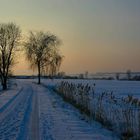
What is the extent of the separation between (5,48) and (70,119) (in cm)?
4318

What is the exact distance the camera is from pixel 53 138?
1237 cm

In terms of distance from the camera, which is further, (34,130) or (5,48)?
(5,48)

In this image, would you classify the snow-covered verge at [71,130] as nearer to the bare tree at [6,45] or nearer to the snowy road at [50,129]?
the snowy road at [50,129]

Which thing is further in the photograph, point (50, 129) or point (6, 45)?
point (6, 45)

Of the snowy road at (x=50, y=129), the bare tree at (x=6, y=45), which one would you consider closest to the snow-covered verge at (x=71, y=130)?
the snowy road at (x=50, y=129)

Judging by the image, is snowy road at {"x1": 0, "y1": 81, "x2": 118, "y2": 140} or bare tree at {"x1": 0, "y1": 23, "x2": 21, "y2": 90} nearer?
snowy road at {"x1": 0, "y1": 81, "x2": 118, "y2": 140}

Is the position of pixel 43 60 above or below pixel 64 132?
above

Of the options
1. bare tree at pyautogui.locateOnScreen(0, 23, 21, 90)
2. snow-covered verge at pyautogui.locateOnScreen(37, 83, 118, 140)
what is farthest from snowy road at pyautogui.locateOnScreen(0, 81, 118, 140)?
bare tree at pyautogui.locateOnScreen(0, 23, 21, 90)

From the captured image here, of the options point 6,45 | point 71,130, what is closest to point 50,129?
point 71,130

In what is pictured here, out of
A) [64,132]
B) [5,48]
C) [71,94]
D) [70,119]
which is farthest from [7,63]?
[64,132]

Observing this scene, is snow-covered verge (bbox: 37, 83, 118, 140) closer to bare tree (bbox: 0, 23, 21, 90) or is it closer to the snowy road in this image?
the snowy road

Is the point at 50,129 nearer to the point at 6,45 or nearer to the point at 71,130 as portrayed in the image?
the point at 71,130

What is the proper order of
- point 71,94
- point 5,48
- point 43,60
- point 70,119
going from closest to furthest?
point 70,119
point 71,94
point 5,48
point 43,60

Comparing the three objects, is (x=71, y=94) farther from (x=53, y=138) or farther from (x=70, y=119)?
(x=53, y=138)
